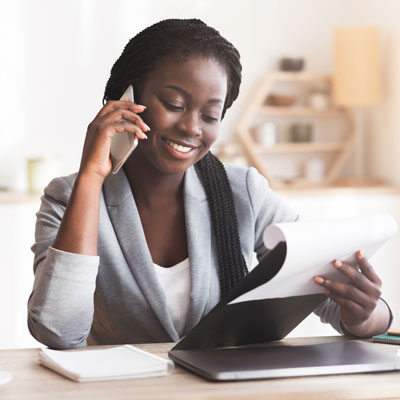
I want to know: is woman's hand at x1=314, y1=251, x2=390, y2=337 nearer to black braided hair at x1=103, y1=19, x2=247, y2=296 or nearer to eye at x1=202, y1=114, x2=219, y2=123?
black braided hair at x1=103, y1=19, x2=247, y2=296

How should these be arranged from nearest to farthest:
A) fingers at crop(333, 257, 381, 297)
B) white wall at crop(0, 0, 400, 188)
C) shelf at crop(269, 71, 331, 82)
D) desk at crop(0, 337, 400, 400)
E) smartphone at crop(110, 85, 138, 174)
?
desk at crop(0, 337, 400, 400)
fingers at crop(333, 257, 381, 297)
smartphone at crop(110, 85, 138, 174)
white wall at crop(0, 0, 400, 188)
shelf at crop(269, 71, 331, 82)

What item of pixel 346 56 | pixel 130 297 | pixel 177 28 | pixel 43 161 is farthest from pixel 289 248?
pixel 346 56

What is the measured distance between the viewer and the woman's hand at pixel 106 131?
1485mm

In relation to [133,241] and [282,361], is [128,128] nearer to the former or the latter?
[133,241]

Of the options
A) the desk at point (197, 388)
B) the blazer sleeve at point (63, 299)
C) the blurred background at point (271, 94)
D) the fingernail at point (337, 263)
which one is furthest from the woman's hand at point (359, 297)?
the blurred background at point (271, 94)

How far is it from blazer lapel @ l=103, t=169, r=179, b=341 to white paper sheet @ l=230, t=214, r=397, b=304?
335 millimetres

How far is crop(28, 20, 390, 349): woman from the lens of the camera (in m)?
1.40

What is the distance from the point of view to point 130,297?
157cm

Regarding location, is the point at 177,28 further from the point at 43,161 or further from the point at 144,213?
the point at 43,161

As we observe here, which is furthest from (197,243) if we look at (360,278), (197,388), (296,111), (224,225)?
(296,111)

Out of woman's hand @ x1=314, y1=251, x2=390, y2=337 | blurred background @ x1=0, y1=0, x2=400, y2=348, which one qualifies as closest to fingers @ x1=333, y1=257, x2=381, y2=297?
woman's hand @ x1=314, y1=251, x2=390, y2=337

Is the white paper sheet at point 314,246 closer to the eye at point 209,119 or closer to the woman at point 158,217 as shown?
the woman at point 158,217

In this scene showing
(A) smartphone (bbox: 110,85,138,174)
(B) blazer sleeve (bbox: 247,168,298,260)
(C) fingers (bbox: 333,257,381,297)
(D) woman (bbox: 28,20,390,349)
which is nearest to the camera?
(C) fingers (bbox: 333,257,381,297)

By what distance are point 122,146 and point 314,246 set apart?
1.68 feet
